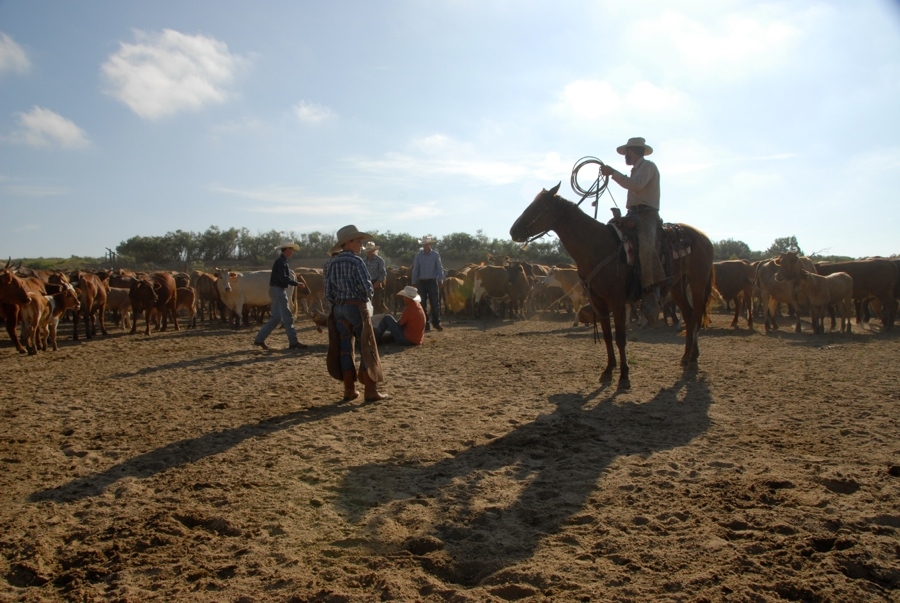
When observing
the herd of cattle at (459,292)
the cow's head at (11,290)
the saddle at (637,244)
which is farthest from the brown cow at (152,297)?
the saddle at (637,244)

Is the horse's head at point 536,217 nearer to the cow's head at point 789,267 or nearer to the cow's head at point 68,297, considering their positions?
the cow's head at point 789,267

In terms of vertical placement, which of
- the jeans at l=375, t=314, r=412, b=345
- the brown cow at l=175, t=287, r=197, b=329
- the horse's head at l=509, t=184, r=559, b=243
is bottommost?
the jeans at l=375, t=314, r=412, b=345

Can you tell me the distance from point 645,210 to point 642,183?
392 mm

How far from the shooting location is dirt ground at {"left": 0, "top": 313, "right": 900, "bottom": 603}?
3234 millimetres

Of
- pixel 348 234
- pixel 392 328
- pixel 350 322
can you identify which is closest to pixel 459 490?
pixel 350 322

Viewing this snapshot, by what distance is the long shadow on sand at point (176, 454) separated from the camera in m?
4.62

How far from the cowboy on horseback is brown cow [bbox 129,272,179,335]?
13.6 m

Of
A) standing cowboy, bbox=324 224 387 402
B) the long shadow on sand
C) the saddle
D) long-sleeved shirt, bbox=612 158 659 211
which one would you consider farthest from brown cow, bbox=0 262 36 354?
long-sleeved shirt, bbox=612 158 659 211

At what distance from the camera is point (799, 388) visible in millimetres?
7816

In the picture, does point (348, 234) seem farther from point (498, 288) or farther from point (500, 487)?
Answer: point (498, 288)

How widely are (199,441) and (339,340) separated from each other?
7.27 feet

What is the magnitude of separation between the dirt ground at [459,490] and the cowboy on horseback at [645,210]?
1.35 m

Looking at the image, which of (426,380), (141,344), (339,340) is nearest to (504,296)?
(141,344)

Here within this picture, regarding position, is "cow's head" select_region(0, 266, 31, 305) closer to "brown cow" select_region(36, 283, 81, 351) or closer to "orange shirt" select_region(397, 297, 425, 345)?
"brown cow" select_region(36, 283, 81, 351)
